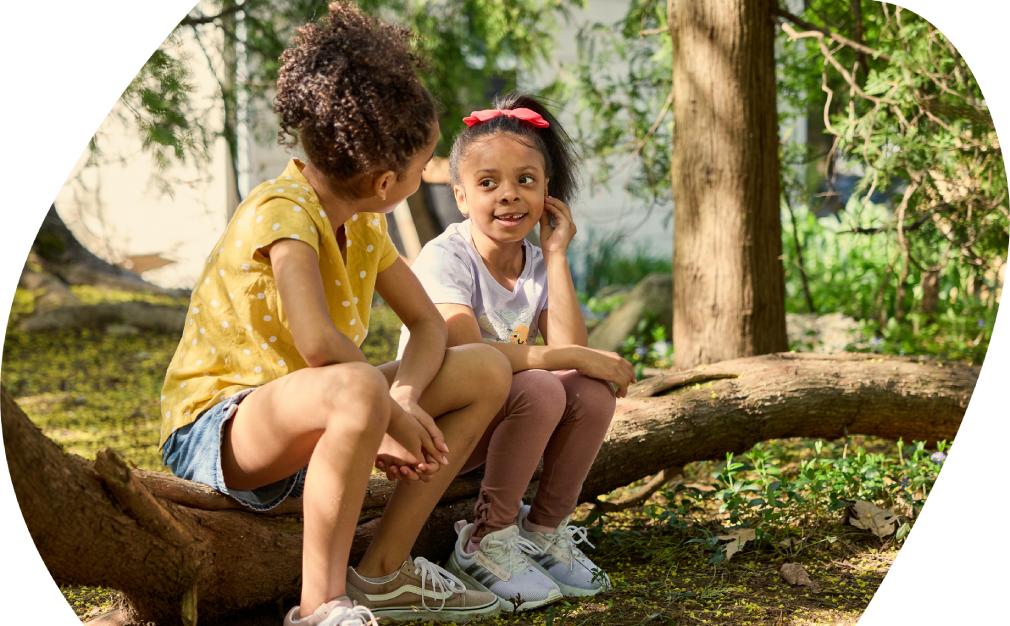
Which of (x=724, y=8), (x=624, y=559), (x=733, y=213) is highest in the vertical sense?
(x=724, y=8)

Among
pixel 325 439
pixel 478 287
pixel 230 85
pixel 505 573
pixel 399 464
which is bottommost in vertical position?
pixel 505 573

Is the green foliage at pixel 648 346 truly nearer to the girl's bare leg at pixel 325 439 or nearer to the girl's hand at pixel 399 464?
the girl's hand at pixel 399 464

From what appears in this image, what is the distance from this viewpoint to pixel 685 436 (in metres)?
2.80

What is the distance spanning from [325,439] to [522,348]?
0.78 meters

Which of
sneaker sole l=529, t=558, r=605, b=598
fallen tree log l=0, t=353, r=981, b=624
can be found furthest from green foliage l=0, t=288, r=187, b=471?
sneaker sole l=529, t=558, r=605, b=598

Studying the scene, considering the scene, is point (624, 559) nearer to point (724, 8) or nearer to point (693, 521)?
point (693, 521)

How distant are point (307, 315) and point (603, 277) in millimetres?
5879

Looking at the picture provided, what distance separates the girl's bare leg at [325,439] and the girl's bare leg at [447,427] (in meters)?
0.27

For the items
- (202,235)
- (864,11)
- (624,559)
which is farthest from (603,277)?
(624,559)

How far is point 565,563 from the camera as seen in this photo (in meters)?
2.26

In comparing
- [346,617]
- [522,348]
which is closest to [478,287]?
[522,348]

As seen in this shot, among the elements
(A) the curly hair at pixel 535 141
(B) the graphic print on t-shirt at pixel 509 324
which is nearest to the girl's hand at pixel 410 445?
(B) the graphic print on t-shirt at pixel 509 324

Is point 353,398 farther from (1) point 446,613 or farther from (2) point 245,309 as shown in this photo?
(1) point 446,613

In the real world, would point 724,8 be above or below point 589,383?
above
